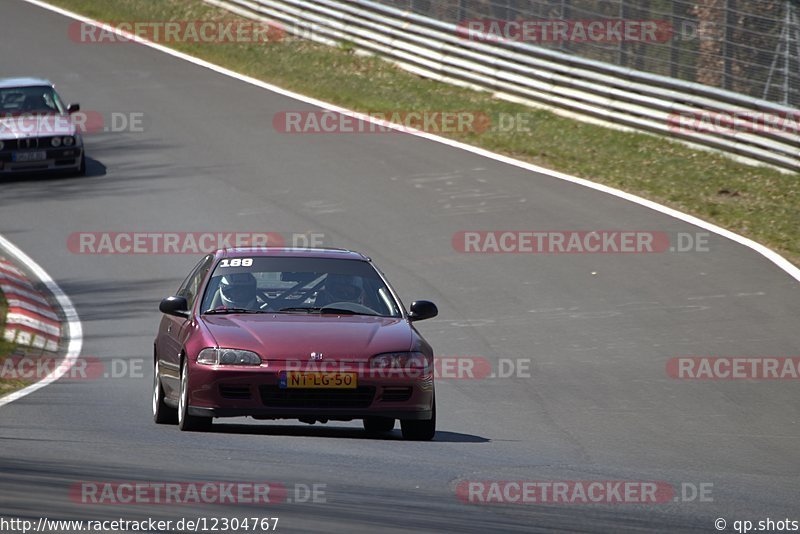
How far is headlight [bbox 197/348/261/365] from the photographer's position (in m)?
10.4

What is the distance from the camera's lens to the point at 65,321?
18641mm

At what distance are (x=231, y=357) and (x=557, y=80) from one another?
19313mm

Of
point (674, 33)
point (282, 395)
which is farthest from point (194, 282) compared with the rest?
point (674, 33)

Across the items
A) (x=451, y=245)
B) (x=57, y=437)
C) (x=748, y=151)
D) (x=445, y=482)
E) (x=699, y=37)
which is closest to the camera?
(x=445, y=482)

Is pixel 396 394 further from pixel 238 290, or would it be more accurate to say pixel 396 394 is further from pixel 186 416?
pixel 238 290

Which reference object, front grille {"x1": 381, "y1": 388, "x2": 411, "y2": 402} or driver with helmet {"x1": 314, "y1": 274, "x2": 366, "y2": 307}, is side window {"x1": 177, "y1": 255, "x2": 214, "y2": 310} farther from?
front grille {"x1": 381, "y1": 388, "x2": 411, "y2": 402}

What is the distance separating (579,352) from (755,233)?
6.28 meters

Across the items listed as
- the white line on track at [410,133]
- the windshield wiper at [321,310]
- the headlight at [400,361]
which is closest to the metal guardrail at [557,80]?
the white line on track at [410,133]

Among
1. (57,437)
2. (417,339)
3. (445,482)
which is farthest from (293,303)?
(445,482)

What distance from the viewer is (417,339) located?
1084 centimetres

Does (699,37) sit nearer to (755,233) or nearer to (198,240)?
(755,233)

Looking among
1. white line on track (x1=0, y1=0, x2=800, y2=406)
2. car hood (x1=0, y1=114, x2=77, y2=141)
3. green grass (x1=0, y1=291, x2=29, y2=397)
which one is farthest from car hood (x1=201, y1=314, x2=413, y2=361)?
car hood (x1=0, y1=114, x2=77, y2=141)

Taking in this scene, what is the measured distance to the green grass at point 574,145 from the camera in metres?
22.5

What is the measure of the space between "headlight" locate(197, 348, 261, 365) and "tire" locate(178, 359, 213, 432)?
0.94 ft
